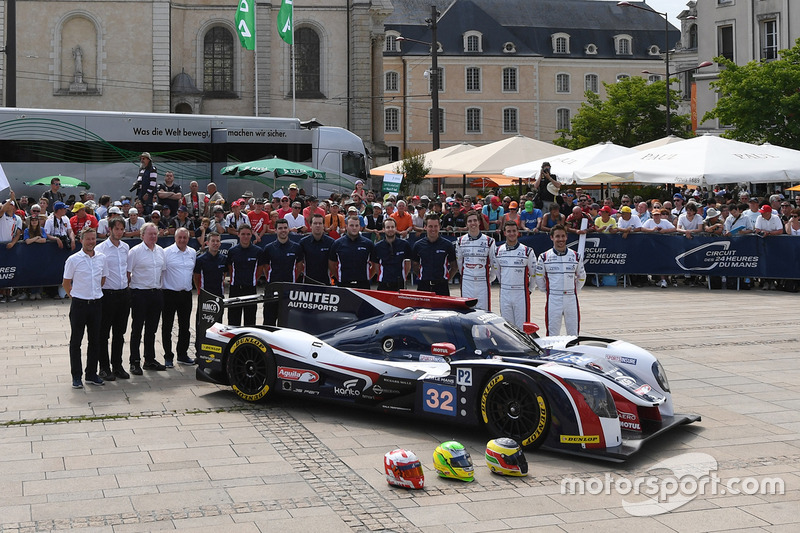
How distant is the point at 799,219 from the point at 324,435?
15694 mm

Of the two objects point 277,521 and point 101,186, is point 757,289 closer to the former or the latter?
point 277,521

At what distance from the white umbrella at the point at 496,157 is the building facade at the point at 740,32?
31.0 metres

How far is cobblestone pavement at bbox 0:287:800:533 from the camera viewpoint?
7.09 m

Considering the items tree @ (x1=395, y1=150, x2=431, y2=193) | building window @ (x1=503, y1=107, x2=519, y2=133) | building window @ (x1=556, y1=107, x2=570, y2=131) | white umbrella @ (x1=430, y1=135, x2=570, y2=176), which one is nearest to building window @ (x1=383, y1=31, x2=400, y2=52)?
building window @ (x1=503, y1=107, x2=519, y2=133)

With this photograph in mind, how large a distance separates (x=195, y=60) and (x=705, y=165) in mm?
38043

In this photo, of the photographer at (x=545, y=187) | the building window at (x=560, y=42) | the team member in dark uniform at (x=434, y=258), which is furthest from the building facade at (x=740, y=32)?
the team member in dark uniform at (x=434, y=258)

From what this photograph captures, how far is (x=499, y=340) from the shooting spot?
9977 mm

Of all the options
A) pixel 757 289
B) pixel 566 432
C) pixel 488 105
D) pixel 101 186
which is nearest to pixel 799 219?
pixel 757 289

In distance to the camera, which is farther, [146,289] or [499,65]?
[499,65]

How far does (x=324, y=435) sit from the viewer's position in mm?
9508

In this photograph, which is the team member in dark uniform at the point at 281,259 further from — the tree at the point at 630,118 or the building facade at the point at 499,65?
the building facade at the point at 499,65

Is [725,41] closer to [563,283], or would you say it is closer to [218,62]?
[218,62]

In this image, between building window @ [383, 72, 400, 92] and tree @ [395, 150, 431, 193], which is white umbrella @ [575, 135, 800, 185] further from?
building window @ [383, 72, 400, 92]

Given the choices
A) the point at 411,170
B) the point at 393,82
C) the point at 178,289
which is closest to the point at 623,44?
the point at 393,82
